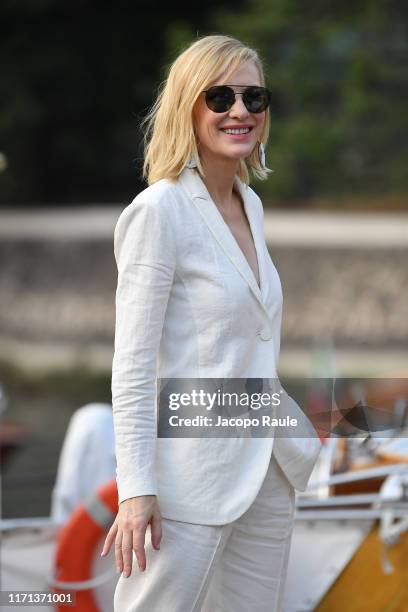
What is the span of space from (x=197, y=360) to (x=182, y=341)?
3 cm

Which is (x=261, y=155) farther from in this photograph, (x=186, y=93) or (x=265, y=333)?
(x=265, y=333)

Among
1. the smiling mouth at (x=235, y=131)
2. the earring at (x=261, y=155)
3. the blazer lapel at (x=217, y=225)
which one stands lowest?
the blazer lapel at (x=217, y=225)

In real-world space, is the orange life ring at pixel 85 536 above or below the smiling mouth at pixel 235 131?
below

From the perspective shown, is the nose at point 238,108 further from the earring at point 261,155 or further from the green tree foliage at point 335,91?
the green tree foliage at point 335,91

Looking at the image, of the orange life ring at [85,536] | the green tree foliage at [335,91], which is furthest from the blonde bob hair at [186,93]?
the green tree foliage at [335,91]

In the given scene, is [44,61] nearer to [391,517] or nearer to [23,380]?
[23,380]

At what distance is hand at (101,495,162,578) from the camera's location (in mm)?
1478

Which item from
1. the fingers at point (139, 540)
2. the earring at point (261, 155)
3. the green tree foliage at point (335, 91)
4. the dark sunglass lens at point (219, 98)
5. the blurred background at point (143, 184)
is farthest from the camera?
the green tree foliage at point (335, 91)

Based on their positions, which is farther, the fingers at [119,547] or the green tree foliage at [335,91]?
the green tree foliage at [335,91]

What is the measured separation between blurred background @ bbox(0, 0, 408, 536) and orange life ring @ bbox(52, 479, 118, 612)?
39.3 feet

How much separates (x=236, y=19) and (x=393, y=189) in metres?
3.55

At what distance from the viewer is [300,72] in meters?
18.9

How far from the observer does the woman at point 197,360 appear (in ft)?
4.95

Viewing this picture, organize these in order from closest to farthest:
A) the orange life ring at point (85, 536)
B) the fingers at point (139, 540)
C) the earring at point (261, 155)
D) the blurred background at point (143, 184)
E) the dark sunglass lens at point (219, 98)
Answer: the fingers at point (139, 540)
the dark sunglass lens at point (219, 98)
the earring at point (261, 155)
the orange life ring at point (85, 536)
the blurred background at point (143, 184)
